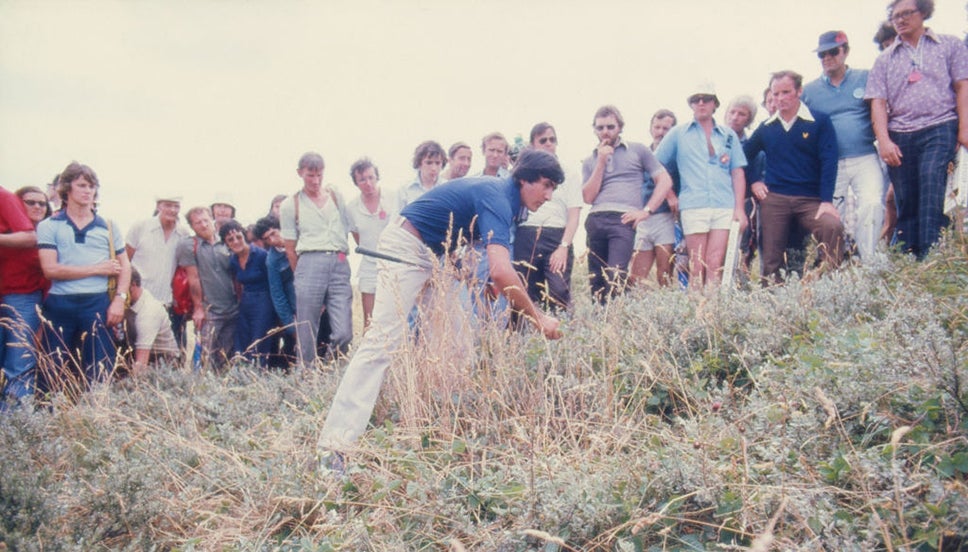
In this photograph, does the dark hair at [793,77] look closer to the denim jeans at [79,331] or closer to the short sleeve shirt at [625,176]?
the short sleeve shirt at [625,176]

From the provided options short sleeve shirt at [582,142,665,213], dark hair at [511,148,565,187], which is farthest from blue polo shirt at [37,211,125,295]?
short sleeve shirt at [582,142,665,213]

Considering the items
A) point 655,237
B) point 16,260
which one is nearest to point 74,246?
point 16,260

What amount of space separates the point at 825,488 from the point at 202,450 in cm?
314

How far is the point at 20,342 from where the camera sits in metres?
5.21

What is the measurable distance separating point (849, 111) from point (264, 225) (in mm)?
5474

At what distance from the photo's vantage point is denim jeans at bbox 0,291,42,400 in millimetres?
5211

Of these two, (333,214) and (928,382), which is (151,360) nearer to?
(333,214)

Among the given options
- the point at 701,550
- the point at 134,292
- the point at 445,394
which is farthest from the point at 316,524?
the point at 134,292

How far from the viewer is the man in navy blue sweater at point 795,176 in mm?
5438

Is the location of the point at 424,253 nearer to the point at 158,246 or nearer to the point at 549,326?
the point at 549,326

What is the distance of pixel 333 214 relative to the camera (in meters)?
6.44

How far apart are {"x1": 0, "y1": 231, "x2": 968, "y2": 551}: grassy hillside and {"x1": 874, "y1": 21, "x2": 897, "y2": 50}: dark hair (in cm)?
236

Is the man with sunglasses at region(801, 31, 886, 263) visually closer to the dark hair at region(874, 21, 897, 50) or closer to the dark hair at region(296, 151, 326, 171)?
the dark hair at region(874, 21, 897, 50)

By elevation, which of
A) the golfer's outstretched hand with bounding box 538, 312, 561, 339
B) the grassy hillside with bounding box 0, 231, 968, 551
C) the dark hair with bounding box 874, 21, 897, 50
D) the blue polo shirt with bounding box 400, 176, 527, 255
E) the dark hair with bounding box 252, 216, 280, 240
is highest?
the dark hair with bounding box 874, 21, 897, 50
